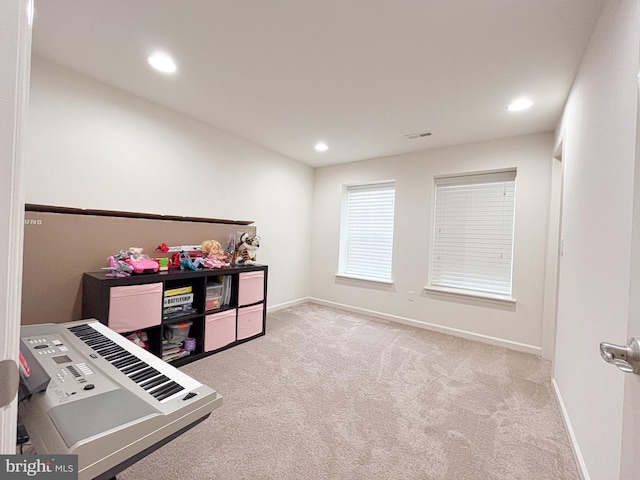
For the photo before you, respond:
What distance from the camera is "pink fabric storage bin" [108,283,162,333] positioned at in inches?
79.1

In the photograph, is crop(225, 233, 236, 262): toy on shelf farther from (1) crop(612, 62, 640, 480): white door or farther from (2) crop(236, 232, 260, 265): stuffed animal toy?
(1) crop(612, 62, 640, 480): white door

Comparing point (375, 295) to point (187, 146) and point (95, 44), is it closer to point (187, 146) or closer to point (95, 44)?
point (187, 146)

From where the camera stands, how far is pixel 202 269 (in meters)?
2.63

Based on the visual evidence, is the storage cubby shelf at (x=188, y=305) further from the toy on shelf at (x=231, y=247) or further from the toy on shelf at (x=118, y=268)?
the toy on shelf at (x=231, y=247)

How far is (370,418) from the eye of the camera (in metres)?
1.80

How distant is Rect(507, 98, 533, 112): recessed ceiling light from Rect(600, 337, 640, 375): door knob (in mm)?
2429

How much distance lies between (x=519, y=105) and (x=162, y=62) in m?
2.91

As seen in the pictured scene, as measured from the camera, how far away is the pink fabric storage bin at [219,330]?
8.65 feet

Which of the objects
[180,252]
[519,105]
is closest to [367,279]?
[180,252]

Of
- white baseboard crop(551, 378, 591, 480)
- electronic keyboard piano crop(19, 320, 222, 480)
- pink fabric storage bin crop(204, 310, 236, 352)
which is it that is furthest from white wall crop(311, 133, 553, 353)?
electronic keyboard piano crop(19, 320, 222, 480)

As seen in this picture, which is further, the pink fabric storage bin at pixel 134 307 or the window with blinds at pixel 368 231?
the window with blinds at pixel 368 231

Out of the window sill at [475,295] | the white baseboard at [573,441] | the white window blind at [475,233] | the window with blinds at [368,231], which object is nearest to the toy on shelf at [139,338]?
the window with blinds at [368,231]

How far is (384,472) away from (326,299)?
318 centimetres

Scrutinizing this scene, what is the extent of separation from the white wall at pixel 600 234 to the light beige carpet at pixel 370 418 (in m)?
0.35
